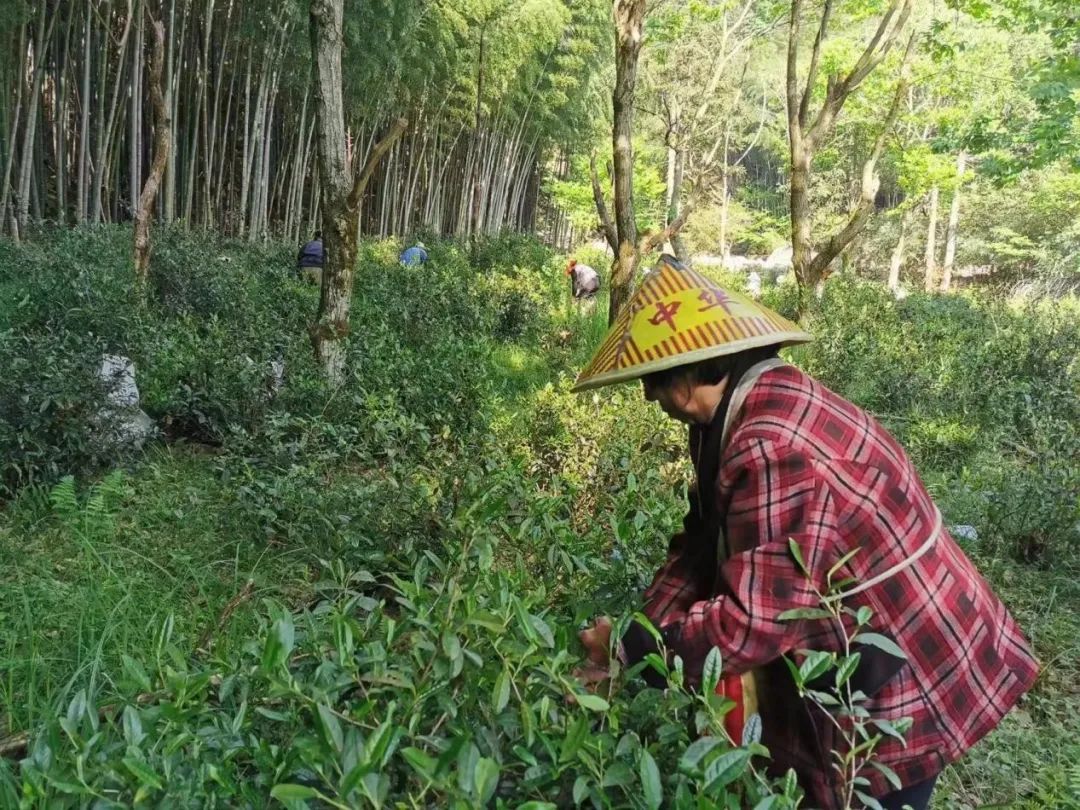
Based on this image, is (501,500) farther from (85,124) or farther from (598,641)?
(85,124)

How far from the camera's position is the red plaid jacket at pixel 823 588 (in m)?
1.19

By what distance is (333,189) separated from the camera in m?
4.55

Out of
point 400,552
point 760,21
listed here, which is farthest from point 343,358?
A: point 760,21

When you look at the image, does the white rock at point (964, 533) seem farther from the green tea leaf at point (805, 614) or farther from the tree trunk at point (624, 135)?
the green tea leaf at point (805, 614)

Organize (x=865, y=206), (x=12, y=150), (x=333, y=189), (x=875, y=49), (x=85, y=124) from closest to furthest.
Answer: (x=333, y=189), (x=875, y=49), (x=865, y=206), (x=12, y=150), (x=85, y=124)

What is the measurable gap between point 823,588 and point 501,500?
812 mm

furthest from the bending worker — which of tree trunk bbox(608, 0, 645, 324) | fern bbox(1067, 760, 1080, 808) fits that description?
fern bbox(1067, 760, 1080, 808)

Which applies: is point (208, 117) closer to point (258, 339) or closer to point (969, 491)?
point (258, 339)

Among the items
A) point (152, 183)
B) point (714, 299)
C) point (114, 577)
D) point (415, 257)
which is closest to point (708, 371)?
point (714, 299)

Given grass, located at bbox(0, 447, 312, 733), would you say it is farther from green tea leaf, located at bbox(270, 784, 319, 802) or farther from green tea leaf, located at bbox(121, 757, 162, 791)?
green tea leaf, located at bbox(270, 784, 319, 802)

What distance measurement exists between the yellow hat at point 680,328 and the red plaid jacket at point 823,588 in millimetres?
87

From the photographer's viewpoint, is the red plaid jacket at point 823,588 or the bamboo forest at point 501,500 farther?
the red plaid jacket at point 823,588

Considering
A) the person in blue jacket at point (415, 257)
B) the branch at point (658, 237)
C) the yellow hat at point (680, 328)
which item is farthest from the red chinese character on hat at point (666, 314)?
the person in blue jacket at point (415, 257)

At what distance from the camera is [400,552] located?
96.6 inches
